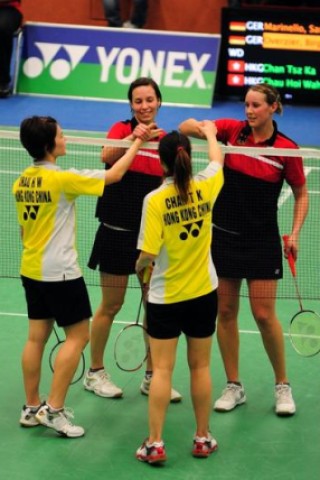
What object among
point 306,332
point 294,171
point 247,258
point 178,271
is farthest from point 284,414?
point 294,171

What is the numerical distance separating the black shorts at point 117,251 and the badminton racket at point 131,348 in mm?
336

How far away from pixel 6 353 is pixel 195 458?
216 cm

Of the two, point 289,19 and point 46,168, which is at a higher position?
point 289,19

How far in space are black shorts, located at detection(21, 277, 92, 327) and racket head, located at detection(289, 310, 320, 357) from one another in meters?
1.53

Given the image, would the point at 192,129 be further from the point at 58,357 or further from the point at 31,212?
the point at 58,357

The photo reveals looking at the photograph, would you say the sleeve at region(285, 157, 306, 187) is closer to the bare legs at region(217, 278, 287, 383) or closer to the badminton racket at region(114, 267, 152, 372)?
the bare legs at region(217, 278, 287, 383)

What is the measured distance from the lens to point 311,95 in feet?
54.5

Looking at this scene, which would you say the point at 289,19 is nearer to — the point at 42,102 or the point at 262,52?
the point at 262,52

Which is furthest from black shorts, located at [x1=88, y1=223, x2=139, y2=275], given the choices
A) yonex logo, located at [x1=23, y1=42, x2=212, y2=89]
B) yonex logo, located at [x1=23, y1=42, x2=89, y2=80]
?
yonex logo, located at [x1=23, y1=42, x2=89, y2=80]

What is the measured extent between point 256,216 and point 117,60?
10018 mm

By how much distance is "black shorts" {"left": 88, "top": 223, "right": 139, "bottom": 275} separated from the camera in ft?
23.5

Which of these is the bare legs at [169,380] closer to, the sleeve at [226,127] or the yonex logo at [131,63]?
the sleeve at [226,127]

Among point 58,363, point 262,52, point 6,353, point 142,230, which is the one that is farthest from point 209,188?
point 262,52

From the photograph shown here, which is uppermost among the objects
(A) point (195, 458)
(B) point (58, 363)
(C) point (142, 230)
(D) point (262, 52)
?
(D) point (262, 52)
